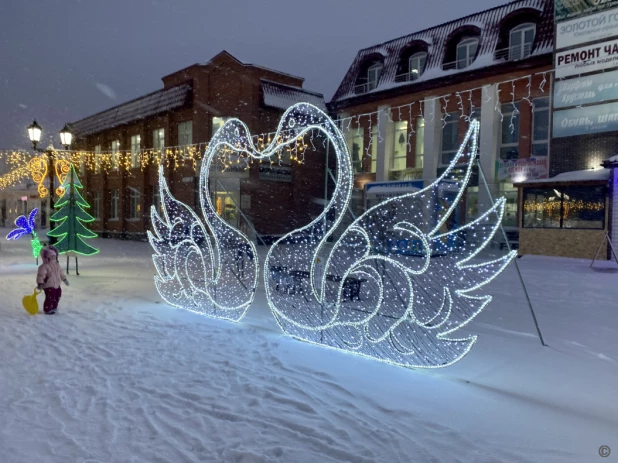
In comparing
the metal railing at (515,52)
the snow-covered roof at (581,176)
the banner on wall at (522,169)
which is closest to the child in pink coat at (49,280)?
the snow-covered roof at (581,176)

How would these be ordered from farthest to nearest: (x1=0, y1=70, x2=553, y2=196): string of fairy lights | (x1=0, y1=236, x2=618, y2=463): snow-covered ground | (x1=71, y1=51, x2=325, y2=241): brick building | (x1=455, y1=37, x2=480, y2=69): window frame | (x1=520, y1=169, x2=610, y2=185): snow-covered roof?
(x1=71, y1=51, x2=325, y2=241): brick building, (x1=455, y1=37, x2=480, y2=69): window frame, (x1=0, y1=70, x2=553, y2=196): string of fairy lights, (x1=520, y1=169, x2=610, y2=185): snow-covered roof, (x1=0, y1=236, x2=618, y2=463): snow-covered ground

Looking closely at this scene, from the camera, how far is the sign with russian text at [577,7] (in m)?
16.0

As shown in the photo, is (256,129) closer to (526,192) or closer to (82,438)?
(526,192)

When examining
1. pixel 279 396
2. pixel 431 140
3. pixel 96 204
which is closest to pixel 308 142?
pixel 431 140

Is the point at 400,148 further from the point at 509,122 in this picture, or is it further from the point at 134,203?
the point at 134,203

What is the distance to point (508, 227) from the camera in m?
20.8

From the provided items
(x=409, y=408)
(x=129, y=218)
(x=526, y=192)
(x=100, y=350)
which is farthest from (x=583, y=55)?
(x=129, y=218)

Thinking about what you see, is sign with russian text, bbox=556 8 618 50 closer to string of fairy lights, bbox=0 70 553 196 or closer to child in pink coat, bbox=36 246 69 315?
string of fairy lights, bbox=0 70 553 196

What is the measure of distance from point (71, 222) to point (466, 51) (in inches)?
752

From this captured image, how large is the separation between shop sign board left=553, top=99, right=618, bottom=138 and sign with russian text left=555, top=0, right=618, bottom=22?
3.29 meters

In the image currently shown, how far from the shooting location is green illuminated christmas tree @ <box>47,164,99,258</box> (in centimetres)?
1382

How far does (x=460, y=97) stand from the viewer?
2089 cm

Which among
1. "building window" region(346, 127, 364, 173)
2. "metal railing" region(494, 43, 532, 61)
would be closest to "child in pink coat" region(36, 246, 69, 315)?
"building window" region(346, 127, 364, 173)

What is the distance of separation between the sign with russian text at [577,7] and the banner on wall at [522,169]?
18.0ft
